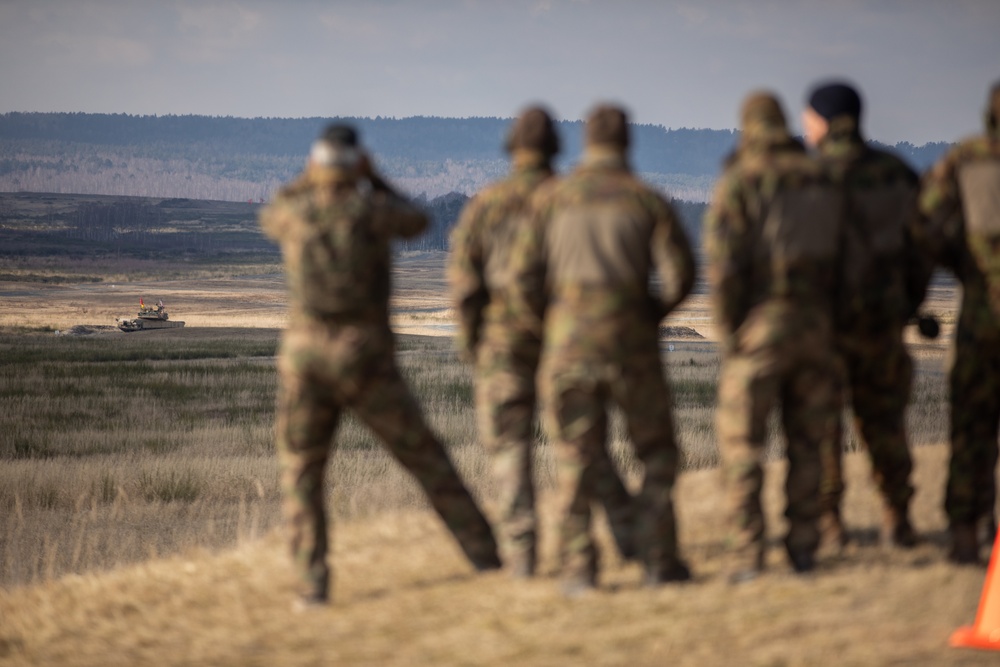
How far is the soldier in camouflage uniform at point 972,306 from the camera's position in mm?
7066

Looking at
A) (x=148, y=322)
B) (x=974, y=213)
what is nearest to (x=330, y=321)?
(x=974, y=213)

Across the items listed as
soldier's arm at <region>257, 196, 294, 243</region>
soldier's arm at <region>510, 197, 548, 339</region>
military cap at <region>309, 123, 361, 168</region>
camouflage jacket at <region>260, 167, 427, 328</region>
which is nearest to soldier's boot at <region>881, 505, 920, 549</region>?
soldier's arm at <region>510, 197, 548, 339</region>

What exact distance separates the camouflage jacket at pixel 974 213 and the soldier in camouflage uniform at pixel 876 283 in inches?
4.7

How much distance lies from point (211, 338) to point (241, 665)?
45.7 metres

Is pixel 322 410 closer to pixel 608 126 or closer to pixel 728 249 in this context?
pixel 608 126

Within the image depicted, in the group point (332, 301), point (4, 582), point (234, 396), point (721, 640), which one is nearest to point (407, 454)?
point (332, 301)

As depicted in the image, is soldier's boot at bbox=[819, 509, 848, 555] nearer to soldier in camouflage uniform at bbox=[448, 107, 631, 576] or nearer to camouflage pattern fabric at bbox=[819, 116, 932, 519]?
camouflage pattern fabric at bbox=[819, 116, 932, 519]

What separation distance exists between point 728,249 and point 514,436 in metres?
1.50

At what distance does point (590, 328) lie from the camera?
20.8ft

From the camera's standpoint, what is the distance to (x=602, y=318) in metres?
6.32

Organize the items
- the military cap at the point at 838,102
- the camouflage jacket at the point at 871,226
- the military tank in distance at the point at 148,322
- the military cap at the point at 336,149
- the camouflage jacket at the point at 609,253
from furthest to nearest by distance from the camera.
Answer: the military tank in distance at the point at 148,322, the military cap at the point at 838,102, the camouflage jacket at the point at 871,226, the military cap at the point at 336,149, the camouflage jacket at the point at 609,253

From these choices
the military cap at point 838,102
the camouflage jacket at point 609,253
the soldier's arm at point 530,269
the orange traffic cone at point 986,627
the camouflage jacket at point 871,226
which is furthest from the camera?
the military cap at point 838,102

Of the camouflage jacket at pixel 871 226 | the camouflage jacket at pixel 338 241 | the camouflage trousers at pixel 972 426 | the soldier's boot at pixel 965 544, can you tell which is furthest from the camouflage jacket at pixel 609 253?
the soldier's boot at pixel 965 544

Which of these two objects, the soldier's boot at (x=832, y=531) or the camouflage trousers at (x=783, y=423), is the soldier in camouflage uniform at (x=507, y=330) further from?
the soldier's boot at (x=832, y=531)
